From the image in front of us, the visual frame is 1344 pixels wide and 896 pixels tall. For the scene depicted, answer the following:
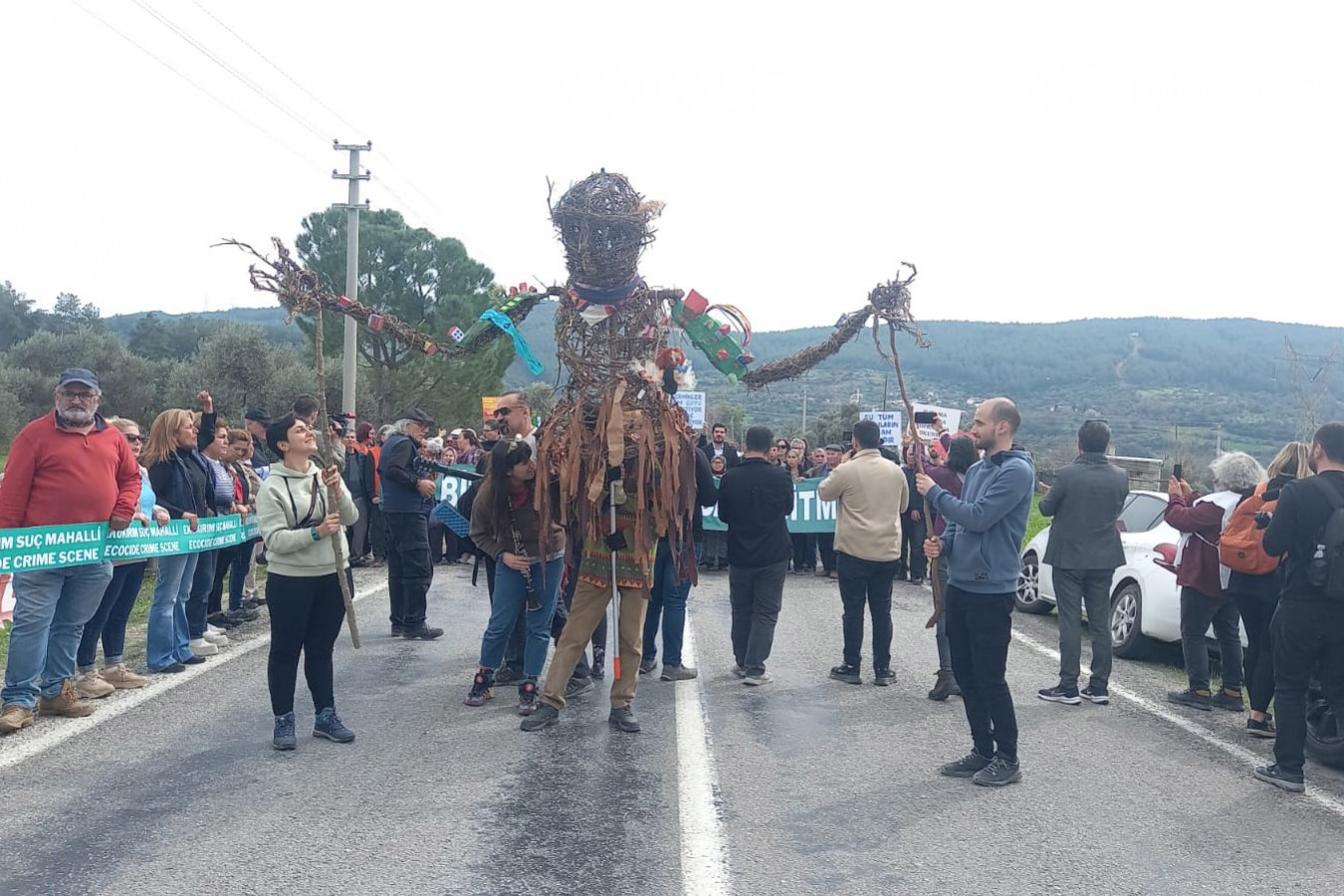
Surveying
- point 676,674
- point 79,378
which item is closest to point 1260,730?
point 676,674

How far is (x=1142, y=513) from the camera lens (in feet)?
34.9

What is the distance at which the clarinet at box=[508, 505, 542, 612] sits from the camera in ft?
22.1

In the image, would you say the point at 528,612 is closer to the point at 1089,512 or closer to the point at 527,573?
the point at 527,573

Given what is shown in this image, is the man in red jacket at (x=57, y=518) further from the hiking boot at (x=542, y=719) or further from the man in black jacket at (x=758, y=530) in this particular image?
the man in black jacket at (x=758, y=530)

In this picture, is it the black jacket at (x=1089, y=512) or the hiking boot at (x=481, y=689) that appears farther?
the black jacket at (x=1089, y=512)

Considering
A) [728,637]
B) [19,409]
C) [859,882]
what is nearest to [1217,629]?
[728,637]

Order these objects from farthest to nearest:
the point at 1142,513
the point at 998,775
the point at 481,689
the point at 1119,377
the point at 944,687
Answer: the point at 1119,377, the point at 1142,513, the point at 944,687, the point at 481,689, the point at 998,775

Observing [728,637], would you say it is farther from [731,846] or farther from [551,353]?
[731,846]

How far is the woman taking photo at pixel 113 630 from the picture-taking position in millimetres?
6883

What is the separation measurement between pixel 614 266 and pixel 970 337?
12297 centimetres

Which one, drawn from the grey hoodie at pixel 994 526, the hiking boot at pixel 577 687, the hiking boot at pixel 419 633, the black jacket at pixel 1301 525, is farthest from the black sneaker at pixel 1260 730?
the hiking boot at pixel 419 633

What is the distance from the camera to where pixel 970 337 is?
12369cm

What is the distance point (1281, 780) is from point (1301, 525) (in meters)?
1.39

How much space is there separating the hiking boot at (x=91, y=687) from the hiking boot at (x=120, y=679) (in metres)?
0.17
